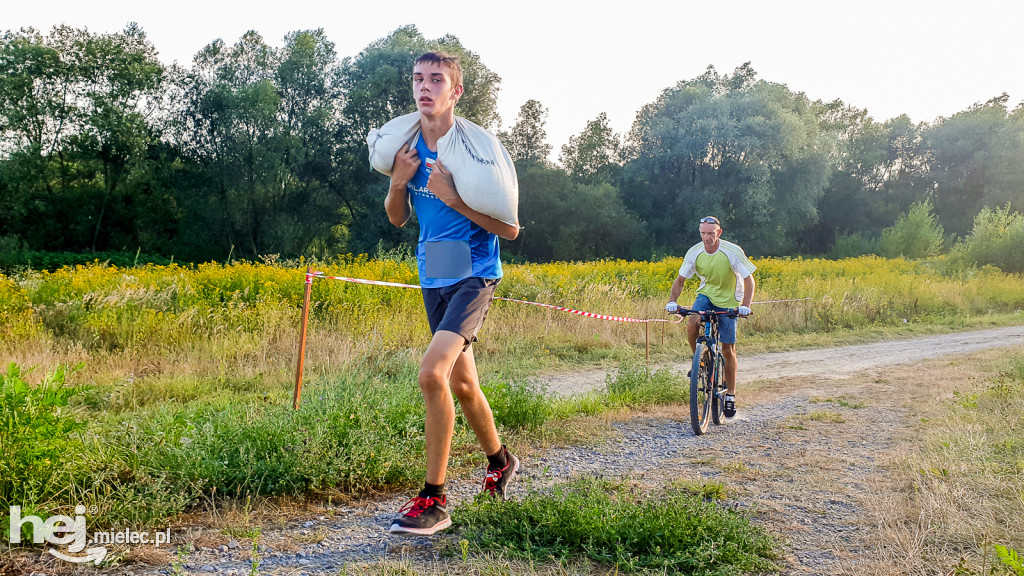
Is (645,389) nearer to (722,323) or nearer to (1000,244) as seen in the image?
(722,323)

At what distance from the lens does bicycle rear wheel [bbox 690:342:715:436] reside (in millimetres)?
6344

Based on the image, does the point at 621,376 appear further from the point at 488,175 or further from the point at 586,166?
the point at 586,166

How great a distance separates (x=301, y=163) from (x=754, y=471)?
36876 mm

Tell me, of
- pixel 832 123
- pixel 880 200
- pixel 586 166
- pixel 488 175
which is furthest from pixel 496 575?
pixel 832 123

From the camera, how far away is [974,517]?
12.2ft

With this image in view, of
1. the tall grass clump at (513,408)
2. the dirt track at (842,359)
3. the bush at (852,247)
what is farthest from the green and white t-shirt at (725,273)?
the bush at (852,247)

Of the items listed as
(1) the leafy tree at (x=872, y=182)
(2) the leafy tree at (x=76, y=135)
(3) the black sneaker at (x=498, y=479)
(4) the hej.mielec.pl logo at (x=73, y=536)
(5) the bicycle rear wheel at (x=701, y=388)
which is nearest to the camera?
(4) the hej.mielec.pl logo at (x=73, y=536)

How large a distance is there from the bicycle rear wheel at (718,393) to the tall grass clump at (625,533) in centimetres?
323

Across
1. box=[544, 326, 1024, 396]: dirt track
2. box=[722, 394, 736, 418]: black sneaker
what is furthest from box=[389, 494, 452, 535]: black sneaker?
box=[544, 326, 1024, 396]: dirt track

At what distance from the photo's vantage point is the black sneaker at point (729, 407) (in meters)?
7.08

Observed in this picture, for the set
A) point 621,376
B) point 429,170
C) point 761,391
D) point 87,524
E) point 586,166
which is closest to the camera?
point 87,524

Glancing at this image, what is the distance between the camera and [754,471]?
16.1ft

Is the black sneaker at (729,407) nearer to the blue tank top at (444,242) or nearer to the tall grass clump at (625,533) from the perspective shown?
the tall grass clump at (625,533)

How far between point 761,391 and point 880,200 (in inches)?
→ 2102
